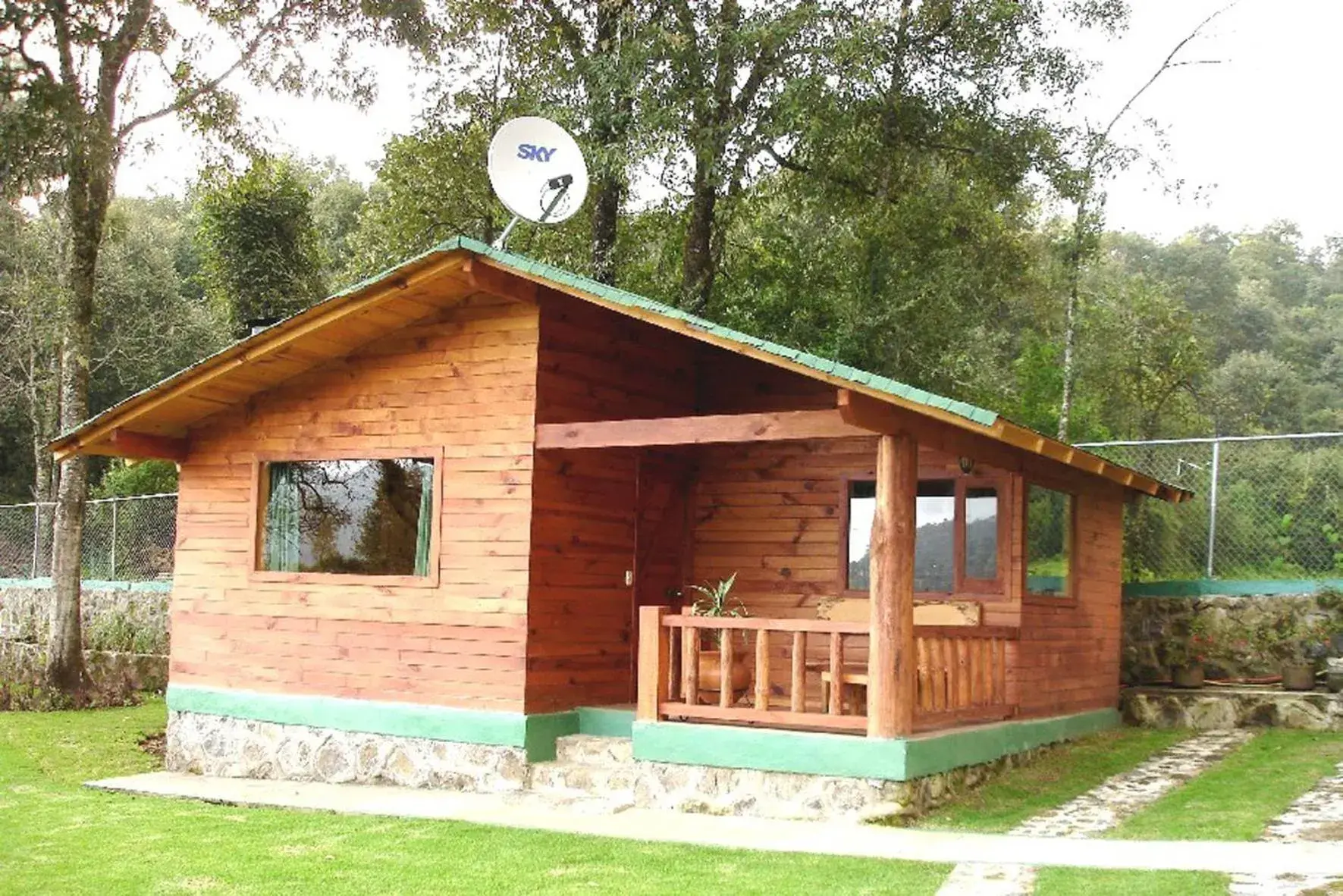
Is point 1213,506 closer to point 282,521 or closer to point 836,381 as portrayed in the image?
point 836,381

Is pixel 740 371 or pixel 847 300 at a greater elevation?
pixel 847 300

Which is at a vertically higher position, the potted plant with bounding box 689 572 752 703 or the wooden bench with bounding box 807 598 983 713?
the wooden bench with bounding box 807 598 983 713

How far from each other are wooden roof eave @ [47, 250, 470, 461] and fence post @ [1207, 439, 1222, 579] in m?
8.23

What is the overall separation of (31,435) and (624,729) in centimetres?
2325

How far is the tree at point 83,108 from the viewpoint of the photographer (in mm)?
14711

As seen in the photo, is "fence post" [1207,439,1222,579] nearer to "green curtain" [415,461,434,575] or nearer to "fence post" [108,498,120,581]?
"green curtain" [415,461,434,575]

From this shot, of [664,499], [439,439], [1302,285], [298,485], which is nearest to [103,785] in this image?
[298,485]

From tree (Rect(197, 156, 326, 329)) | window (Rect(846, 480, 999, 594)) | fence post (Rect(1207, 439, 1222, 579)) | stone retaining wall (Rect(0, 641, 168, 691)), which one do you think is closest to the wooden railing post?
window (Rect(846, 480, 999, 594))

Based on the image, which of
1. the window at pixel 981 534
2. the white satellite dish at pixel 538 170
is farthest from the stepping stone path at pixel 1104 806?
the white satellite dish at pixel 538 170

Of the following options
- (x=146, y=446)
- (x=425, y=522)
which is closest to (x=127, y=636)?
(x=146, y=446)

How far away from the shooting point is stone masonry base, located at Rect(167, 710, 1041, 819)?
8516 millimetres

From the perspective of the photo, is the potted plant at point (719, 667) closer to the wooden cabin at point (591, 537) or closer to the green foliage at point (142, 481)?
the wooden cabin at point (591, 537)

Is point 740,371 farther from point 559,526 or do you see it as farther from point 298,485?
point 298,485

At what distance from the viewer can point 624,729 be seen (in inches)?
385
